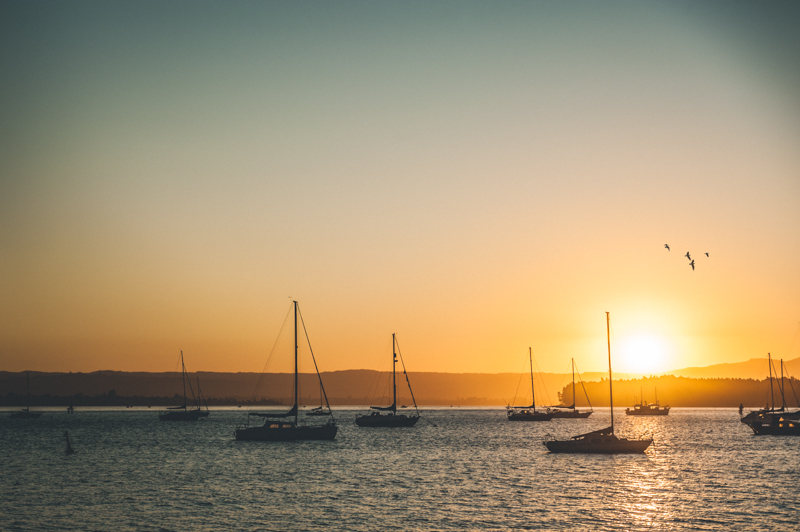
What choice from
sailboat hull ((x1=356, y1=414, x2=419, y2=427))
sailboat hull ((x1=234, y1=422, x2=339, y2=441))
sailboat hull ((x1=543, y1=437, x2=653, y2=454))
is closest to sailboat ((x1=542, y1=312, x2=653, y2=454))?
sailboat hull ((x1=543, y1=437, x2=653, y2=454))

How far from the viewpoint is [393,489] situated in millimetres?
50469

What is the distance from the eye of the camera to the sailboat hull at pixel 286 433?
277 feet

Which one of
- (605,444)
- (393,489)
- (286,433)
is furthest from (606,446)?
(286,433)

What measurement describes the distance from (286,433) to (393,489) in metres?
36.7

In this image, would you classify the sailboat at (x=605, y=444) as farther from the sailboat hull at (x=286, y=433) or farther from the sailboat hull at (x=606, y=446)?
the sailboat hull at (x=286, y=433)

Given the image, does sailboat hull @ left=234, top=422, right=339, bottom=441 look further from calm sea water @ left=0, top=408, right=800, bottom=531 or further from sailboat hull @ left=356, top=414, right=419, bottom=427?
sailboat hull @ left=356, top=414, right=419, bottom=427

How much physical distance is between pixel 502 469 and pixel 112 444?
60.9 meters

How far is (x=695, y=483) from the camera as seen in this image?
175 ft

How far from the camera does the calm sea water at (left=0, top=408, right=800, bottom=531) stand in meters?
38.1

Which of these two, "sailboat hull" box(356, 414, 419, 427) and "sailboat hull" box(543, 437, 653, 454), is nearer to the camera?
"sailboat hull" box(543, 437, 653, 454)

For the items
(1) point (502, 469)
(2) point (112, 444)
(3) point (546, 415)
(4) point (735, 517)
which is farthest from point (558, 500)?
(3) point (546, 415)

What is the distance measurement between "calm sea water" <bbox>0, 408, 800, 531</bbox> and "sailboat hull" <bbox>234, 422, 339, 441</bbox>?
6.12 feet

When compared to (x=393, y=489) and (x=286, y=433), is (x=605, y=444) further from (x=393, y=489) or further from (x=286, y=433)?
(x=286, y=433)

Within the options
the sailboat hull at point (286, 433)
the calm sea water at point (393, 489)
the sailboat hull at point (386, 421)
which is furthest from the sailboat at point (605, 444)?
the sailboat hull at point (386, 421)
